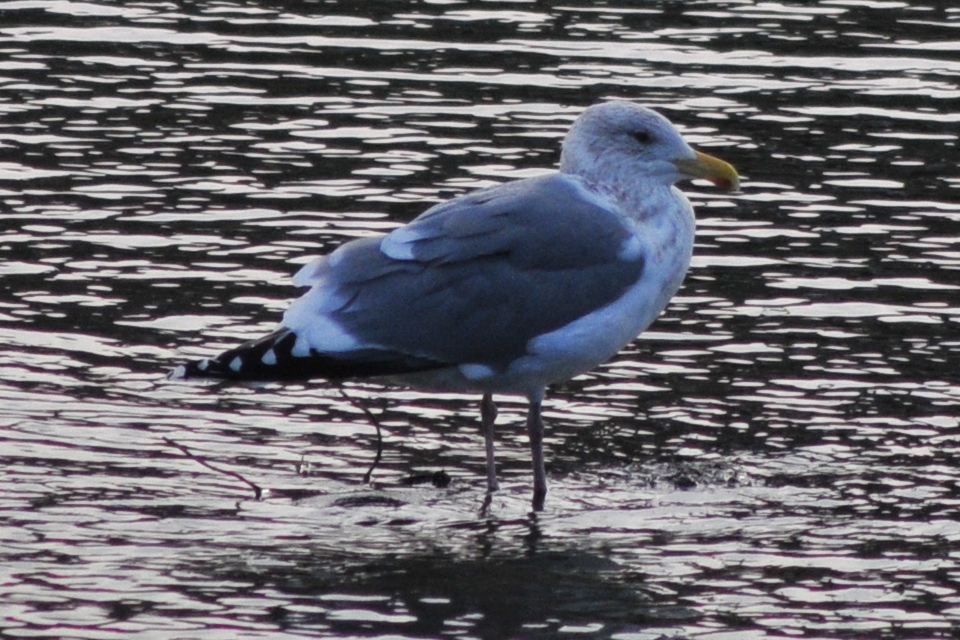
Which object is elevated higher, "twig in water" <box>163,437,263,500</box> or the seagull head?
the seagull head

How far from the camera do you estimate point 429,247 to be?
333 inches

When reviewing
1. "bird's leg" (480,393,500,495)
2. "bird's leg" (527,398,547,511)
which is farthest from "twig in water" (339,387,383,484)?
"bird's leg" (527,398,547,511)

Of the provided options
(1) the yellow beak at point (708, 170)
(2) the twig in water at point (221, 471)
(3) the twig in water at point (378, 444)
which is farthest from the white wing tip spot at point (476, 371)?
(1) the yellow beak at point (708, 170)

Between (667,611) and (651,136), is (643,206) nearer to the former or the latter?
(651,136)

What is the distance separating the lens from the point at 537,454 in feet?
28.3

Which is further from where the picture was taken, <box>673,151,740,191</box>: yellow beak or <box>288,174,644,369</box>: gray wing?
<box>673,151,740,191</box>: yellow beak

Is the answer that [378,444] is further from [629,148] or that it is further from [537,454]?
[629,148]

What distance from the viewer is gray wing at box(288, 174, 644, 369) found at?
27.6 feet

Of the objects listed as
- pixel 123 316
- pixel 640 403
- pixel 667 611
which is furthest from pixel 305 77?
pixel 667 611

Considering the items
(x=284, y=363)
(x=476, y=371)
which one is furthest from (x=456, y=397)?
(x=284, y=363)

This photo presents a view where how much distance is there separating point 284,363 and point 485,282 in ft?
2.98

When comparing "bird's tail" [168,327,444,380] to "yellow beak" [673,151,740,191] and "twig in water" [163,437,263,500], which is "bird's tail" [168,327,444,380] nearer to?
"twig in water" [163,437,263,500]

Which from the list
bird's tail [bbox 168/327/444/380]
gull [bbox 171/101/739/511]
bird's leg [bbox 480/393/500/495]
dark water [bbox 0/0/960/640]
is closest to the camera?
dark water [bbox 0/0/960/640]

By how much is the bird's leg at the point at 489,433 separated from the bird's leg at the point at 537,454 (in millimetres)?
197
